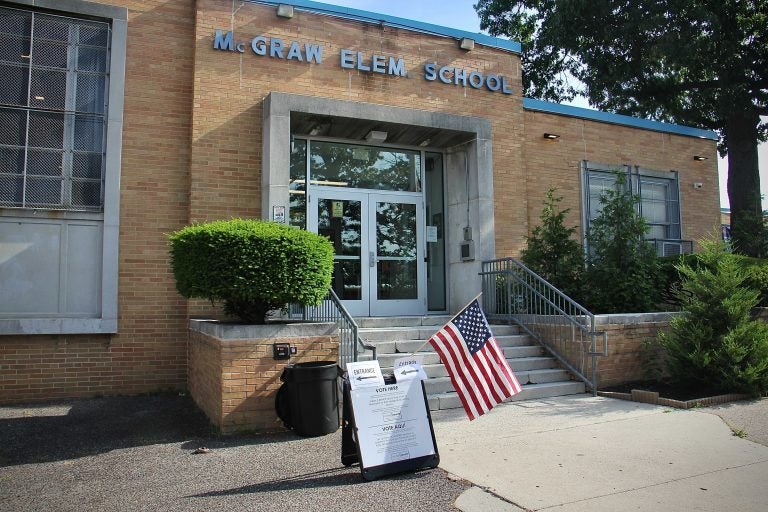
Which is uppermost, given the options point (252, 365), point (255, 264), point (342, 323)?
point (255, 264)

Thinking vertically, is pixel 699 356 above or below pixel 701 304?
below

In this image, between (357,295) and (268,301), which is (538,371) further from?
(268,301)

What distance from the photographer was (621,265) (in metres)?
9.91

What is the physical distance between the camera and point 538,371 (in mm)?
8453

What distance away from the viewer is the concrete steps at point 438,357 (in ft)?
25.3

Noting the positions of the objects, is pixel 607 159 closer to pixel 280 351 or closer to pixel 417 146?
pixel 417 146

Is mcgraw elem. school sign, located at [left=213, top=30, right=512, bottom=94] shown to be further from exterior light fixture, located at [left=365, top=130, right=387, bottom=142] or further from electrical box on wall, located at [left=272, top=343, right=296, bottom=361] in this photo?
electrical box on wall, located at [left=272, top=343, right=296, bottom=361]

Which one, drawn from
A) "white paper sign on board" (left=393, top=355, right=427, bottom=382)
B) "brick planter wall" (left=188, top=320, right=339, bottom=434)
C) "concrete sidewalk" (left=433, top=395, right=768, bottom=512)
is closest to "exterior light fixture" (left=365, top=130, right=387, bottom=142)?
"brick planter wall" (left=188, top=320, right=339, bottom=434)

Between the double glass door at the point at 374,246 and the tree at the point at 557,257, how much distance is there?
79.0 inches

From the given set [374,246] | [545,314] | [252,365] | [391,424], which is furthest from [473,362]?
[374,246]

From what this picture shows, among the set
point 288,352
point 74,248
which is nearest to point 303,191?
point 74,248

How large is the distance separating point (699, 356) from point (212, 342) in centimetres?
612

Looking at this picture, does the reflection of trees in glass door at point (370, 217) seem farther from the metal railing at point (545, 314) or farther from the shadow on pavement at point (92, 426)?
the shadow on pavement at point (92, 426)

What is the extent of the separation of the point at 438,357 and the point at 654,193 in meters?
8.13
